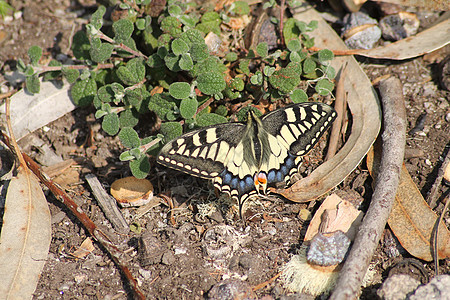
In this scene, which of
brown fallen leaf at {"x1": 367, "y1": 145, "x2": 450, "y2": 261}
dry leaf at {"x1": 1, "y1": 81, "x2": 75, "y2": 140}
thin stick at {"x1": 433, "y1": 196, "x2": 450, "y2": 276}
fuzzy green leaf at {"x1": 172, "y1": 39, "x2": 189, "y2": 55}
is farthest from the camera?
dry leaf at {"x1": 1, "y1": 81, "x2": 75, "y2": 140}

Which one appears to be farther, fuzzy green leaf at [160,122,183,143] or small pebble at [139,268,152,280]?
fuzzy green leaf at [160,122,183,143]

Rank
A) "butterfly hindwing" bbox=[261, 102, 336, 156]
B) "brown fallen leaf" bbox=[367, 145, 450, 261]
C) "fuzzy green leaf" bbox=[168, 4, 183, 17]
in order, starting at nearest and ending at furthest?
"brown fallen leaf" bbox=[367, 145, 450, 261] < "butterfly hindwing" bbox=[261, 102, 336, 156] < "fuzzy green leaf" bbox=[168, 4, 183, 17]

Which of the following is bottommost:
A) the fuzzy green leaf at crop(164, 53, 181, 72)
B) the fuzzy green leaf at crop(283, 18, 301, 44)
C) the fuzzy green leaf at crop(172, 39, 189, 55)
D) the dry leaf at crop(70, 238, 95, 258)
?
the dry leaf at crop(70, 238, 95, 258)

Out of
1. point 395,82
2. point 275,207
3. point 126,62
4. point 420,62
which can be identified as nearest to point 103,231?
point 275,207

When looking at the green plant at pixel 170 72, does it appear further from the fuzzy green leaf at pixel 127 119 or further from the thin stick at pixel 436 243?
the thin stick at pixel 436 243

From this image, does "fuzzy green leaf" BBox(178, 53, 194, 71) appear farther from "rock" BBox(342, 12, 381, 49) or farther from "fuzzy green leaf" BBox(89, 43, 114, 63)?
"rock" BBox(342, 12, 381, 49)

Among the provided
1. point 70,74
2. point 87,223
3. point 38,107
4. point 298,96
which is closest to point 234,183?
point 298,96

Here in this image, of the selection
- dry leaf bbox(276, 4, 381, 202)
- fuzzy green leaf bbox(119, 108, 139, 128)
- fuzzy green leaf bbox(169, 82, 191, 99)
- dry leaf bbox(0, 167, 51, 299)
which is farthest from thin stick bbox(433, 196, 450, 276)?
dry leaf bbox(0, 167, 51, 299)

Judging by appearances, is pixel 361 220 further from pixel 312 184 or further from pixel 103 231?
pixel 103 231
